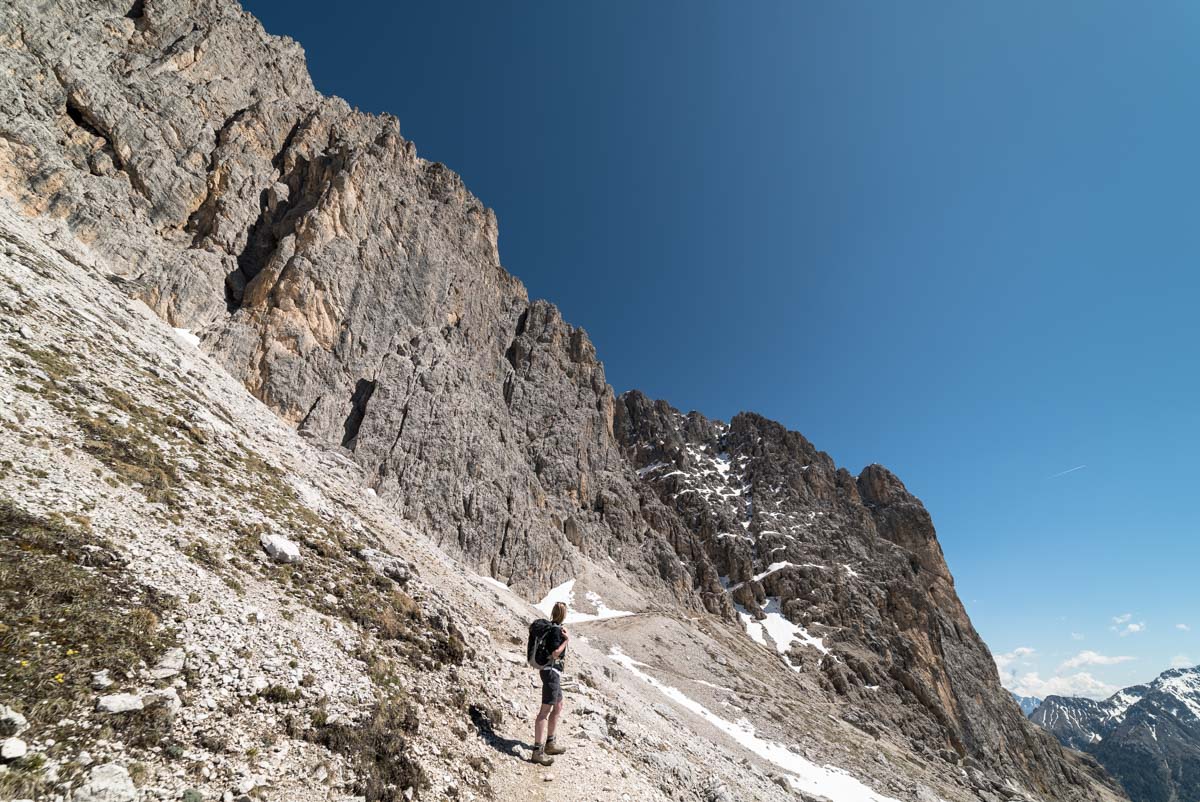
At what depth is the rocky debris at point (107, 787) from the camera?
4246 millimetres

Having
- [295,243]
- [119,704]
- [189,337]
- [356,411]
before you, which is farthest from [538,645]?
[295,243]

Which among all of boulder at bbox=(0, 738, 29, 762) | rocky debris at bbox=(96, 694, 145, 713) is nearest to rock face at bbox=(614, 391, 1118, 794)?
rocky debris at bbox=(96, 694, 145, 713)

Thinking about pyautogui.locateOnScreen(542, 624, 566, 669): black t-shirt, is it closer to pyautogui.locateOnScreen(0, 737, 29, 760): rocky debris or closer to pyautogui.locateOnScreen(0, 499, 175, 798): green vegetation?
pyautogui.locateOnScreen(0, 499, 175, 798): green vegetation

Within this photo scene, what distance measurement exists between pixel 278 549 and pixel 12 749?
25.5 feet

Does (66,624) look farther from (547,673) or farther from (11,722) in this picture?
(547,673)

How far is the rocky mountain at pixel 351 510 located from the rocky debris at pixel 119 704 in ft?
0.10

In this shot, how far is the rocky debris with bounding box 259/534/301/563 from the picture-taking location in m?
11.3

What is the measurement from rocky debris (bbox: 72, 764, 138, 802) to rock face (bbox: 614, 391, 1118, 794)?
241 ft

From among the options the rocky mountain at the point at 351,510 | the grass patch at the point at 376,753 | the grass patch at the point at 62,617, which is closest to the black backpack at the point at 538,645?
the rocky mountain at the point at 351,510

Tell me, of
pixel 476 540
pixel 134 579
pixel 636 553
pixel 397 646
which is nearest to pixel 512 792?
pixel 397 646

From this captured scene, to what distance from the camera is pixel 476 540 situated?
5444cm

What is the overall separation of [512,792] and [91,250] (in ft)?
177

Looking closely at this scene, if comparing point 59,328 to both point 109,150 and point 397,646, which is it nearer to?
point 397,646

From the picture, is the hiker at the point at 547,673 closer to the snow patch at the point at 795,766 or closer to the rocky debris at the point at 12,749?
the rocky debris at the point at 12,749
